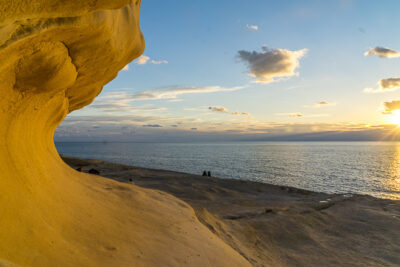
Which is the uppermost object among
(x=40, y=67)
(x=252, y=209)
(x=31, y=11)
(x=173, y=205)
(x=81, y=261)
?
(x=31, y=11)

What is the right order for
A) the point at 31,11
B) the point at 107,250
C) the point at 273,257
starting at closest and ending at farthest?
the point at 31,11 → the point at 107,250 → the point at 273,257

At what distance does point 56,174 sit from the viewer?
6.07 meters

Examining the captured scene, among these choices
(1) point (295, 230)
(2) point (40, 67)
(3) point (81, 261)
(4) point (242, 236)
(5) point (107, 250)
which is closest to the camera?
(2) point (40, 67)

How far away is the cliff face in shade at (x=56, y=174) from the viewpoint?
2.90 meters

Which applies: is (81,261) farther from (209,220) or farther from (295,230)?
(295,230)

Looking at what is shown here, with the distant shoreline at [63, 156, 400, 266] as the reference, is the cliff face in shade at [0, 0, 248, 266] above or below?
above

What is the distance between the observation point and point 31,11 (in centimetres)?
247

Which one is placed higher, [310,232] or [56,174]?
[56,174]

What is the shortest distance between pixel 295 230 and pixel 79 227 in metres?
8.28

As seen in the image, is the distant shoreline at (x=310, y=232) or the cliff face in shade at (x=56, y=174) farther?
the distant shoreline at (x=310, y=232)

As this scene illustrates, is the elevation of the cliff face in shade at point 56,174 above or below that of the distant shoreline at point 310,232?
above

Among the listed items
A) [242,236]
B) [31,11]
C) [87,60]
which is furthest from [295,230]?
[31,11]

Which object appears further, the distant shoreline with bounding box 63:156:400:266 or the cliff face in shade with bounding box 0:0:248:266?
the distant shoreline with bounding box 63:156:400:266

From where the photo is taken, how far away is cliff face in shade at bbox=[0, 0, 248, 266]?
9.52 ft
